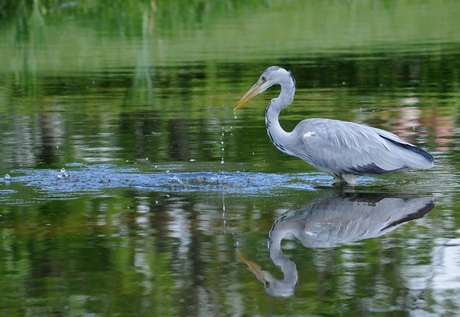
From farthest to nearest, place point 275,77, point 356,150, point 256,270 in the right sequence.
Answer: point 275,77 < point 356,150 < point 256,270

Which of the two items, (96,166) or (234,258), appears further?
(96,166)

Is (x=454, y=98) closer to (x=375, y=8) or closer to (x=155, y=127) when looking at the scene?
(x=155, y=127)

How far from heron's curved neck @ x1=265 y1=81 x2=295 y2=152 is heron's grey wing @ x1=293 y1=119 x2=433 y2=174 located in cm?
27

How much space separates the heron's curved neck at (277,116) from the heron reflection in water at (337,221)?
4.20ft

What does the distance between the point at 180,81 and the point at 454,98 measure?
5.76 m

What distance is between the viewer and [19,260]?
7.50 m

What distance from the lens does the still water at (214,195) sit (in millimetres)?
6551

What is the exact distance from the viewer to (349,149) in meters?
10.3

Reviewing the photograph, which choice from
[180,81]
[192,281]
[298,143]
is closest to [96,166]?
[298,143]

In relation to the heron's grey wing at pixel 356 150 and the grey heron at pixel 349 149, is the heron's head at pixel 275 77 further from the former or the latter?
the heron's grey wing at pixel 356 150

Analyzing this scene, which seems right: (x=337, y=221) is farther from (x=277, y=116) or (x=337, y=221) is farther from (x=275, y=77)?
(x=275, y=77)

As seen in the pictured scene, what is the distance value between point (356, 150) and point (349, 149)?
0.07 metres

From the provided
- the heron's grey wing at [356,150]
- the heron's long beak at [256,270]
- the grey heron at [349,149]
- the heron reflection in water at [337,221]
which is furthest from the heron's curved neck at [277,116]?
the heron's long beak at [256,270]

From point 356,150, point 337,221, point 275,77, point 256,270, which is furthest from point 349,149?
point 256,270
